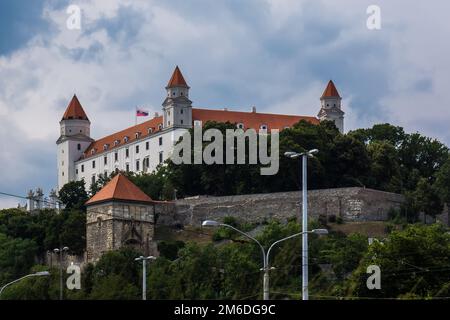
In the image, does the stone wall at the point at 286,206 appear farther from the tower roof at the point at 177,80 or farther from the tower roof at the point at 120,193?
the tower roof at the point at 177,80

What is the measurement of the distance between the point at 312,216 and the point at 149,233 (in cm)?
1137

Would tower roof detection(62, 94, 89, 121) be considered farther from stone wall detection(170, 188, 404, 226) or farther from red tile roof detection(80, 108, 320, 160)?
stone wall detection(170, 188, 404, 226)

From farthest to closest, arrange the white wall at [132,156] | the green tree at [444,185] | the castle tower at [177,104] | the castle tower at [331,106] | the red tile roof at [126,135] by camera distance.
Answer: the castle tower at [331,106] → the red tile roof at [126,135] → the castle tower at [177,104] → the white wall at [132,156] → the green tree at [444,185]

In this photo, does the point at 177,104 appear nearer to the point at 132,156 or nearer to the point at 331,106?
the point at 132,156

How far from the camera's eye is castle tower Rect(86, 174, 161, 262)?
290ft

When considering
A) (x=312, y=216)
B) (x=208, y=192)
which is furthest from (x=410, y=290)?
(x=208, y=192)

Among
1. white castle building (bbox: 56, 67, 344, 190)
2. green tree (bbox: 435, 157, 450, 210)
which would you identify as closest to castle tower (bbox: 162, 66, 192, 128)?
white castle building (bbox: 56, 67, 344, 190)

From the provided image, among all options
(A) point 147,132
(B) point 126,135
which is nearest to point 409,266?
(A) point 147,132

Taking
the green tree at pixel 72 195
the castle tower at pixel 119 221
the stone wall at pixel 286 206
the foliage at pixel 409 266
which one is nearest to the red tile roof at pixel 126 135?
the green tree at pixel 72 195

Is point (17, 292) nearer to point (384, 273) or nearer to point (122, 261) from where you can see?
point (122, 261)

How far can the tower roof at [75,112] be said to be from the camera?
5527 inches

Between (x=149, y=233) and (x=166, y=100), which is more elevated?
(x=166, y=100)
